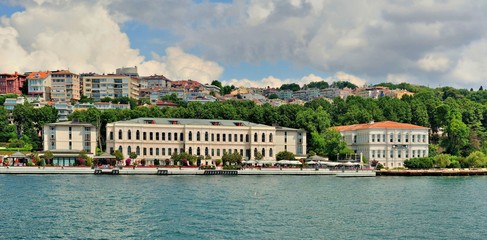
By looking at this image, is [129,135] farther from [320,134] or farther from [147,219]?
[147,219]

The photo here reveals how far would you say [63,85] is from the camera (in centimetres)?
15388

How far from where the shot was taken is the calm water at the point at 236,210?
32.6m

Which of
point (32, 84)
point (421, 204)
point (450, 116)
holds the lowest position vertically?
point (421, 204)

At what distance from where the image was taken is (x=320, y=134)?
95562 mm

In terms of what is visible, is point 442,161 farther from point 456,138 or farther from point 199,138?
point 199,138

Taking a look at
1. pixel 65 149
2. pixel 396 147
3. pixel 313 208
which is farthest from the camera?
pixel 396 147

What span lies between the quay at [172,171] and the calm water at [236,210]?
34.6ft

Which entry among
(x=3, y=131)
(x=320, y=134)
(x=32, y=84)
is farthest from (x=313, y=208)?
(x=32, y=84)

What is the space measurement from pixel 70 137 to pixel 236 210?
50961mm

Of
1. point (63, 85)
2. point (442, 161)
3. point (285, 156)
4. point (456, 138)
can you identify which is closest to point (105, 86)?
point (63, 85)

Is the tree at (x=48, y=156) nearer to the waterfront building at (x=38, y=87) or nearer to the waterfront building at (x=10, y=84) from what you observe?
the waterfront building at (x=38, y=87)

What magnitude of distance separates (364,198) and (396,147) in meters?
43.7

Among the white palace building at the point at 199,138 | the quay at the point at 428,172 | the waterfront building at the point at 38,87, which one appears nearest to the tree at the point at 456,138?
the quay at the point at 428,172

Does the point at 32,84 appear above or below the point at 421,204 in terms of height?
above
